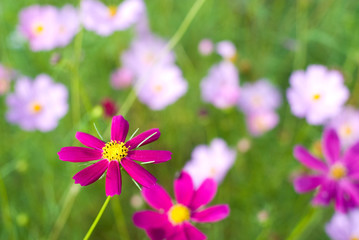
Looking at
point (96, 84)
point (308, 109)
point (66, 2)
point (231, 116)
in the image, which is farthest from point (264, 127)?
point (66, 2)

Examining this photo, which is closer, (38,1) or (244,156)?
(244,156)

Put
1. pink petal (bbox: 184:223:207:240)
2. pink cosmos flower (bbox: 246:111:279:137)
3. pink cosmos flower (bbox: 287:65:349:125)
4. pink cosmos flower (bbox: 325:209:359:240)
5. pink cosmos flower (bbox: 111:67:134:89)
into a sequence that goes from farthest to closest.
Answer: pink cosmos flower (bbox: 111:67:134:89), pink cosmos flower (bbox: 246:111:279:137), pink cosmos flower (bbox: 287:65:349:125), pink cosmos flower (bbox: 325:209:359:240), pink petal (bbox: 184:223:207:240)

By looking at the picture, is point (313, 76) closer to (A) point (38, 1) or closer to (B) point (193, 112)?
(B) point (193, 112)

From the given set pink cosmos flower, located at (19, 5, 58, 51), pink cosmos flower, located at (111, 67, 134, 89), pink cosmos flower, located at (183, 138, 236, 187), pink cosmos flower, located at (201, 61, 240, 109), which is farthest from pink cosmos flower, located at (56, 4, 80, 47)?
pink cosmos flower, located at (183, 138, 236, 187)

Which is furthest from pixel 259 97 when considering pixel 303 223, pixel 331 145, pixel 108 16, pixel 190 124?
pixel 303 223

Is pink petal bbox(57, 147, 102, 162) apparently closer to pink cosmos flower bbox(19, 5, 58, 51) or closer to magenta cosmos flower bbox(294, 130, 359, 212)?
magenta cosmos flower bbox(294, 130, 359, 212)
